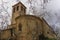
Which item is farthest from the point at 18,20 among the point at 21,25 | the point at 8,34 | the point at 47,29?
the point at 47,29

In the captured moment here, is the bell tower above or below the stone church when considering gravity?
above

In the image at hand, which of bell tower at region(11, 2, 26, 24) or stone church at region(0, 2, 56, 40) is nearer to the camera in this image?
stone church at region(0, 2, 56, 40)

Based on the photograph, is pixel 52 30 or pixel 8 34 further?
pixel 52 30

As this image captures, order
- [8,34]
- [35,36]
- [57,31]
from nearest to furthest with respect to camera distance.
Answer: [35,36] < [8,34] < [57,31]

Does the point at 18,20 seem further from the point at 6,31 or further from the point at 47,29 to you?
the point at 47,29

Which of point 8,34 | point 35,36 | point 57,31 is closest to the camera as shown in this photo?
point 35,36

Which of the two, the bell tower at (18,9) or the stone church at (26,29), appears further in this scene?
the bell tower at (18,9)

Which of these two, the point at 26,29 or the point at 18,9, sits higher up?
the point at 18,9

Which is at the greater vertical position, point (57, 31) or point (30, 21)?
point (30, 21)

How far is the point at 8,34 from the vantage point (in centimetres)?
3048

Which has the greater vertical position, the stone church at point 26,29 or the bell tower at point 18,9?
the bell tower at point 18,9

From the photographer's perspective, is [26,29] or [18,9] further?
[18,9]

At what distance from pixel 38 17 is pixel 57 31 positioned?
234 inches

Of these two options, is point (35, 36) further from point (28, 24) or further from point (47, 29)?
point (47, 29)
